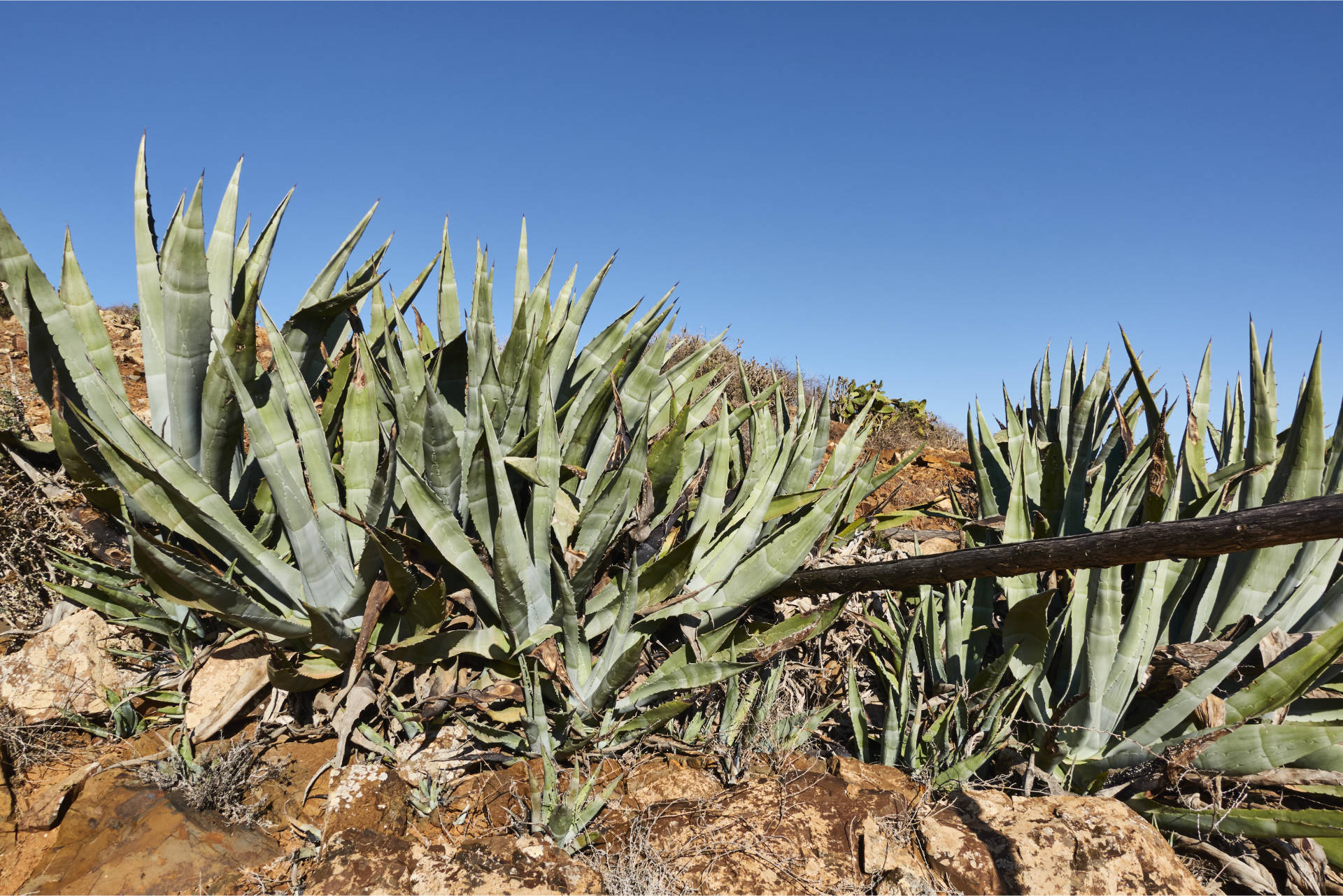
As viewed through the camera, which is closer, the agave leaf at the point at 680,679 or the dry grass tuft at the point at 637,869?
the dry grass tuft at the point at 637,869

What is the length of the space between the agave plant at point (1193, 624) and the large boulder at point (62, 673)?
3.25m

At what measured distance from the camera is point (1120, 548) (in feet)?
5.99

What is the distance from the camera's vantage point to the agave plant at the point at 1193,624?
2.20 m

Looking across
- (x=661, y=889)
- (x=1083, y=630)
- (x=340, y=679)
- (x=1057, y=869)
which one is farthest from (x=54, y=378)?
(x=1083, y=630)

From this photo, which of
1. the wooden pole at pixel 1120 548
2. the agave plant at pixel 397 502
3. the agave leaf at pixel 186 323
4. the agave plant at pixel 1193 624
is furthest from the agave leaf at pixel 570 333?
the agave plant at pixel 1193 624

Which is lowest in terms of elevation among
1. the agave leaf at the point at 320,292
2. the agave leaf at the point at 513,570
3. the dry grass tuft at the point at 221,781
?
the dry grass tuft at the point at 221,781

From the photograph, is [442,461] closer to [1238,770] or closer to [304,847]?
[304,847]

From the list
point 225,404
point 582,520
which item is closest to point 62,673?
point 225,404

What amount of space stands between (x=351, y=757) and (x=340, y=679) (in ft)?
0.86

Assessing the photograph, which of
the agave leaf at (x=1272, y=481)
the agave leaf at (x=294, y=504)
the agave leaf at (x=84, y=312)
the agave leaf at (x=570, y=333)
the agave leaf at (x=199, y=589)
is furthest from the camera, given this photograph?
the agave leaf at (x=570, y=333)

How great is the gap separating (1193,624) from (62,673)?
408cm

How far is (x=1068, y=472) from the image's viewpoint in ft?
10.5

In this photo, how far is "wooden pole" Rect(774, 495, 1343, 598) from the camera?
1534 millimetres

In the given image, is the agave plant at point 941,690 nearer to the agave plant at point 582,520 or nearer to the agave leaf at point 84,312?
the agave plant at point 582,520
